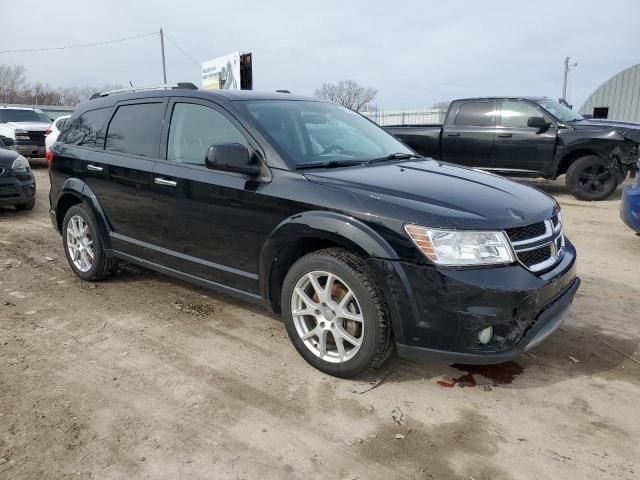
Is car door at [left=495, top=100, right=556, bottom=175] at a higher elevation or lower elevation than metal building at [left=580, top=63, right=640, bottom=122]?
lower

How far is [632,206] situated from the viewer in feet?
19.1

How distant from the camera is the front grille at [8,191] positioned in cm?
792

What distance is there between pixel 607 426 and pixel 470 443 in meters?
0.75

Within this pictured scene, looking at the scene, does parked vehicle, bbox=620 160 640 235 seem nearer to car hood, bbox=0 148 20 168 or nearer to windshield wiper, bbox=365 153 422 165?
windshield wiper, bbox=365 153 422 165

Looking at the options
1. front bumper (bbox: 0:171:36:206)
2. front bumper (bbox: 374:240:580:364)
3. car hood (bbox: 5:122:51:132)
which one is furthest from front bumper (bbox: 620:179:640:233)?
car hood (bbox: 5:122:51:132)

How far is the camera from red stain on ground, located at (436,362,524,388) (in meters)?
3.09

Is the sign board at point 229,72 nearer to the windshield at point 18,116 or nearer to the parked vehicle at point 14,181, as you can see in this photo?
the windshield at point 18,116

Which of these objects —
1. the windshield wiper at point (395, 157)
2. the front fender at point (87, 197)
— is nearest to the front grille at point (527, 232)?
the windshield wiper at point (395, 157)

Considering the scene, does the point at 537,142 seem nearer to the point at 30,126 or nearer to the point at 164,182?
the point at 164,182

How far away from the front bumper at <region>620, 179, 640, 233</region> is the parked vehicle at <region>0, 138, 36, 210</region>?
8.58m

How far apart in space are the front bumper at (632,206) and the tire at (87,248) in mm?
5610

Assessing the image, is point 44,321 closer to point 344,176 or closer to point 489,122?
point 344,176

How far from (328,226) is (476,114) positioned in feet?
27.3

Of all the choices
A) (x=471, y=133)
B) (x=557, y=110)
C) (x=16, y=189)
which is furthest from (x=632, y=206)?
(x=16, y=189)
